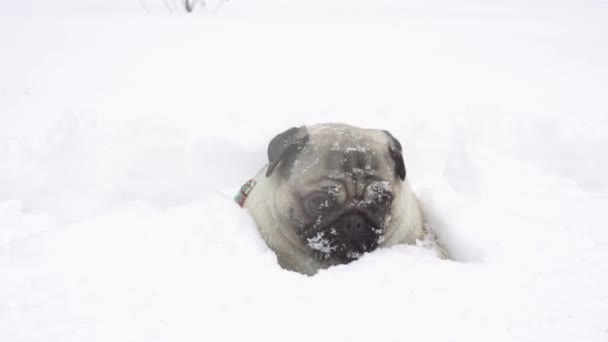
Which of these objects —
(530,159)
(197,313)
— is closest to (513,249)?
(197,313)

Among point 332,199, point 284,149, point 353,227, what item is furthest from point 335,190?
point 284,149

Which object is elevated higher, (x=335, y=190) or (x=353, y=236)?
(x=335, y=190)

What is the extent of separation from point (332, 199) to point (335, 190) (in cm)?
7

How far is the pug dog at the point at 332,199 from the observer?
11.0ft

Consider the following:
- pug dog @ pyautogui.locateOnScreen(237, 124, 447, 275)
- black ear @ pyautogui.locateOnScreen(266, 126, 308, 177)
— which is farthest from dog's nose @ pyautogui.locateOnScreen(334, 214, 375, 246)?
black ear @ pyautogui.locateOnScreen(266, 126, 308, 177)

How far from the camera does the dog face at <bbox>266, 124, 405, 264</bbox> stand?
11.0 ft

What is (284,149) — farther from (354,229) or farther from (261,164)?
(261,164)

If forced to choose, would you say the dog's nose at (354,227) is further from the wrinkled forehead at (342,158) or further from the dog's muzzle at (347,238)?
the wrinkled forehead at (342,158)

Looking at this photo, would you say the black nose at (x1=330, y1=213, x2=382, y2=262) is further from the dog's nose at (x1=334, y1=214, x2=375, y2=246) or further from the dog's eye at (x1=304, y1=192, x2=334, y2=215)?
the dog's eye at (x1=304, y1=192, x2=334, y2=215)

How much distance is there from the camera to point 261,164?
5.31 metres

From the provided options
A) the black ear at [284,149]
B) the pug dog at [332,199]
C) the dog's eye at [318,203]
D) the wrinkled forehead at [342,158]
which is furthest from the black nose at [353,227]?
the black ear at [284,149]

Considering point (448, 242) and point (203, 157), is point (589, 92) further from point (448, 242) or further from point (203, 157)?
point (203, 157)

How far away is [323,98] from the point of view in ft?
20.5

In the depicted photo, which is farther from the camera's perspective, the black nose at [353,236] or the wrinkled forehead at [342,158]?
the wrinkled forehead at [342,158]
